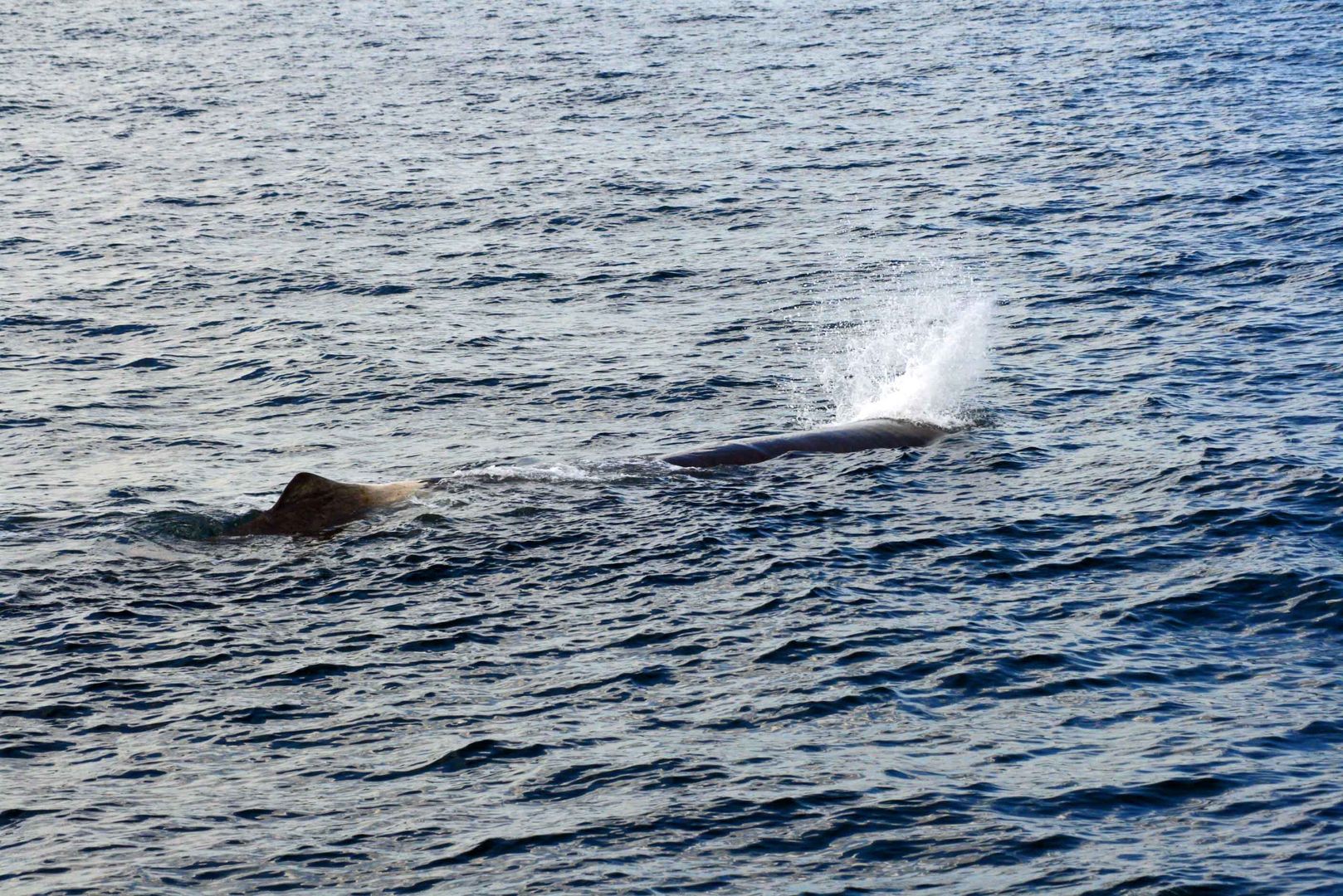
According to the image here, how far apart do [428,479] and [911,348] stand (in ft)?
35.2

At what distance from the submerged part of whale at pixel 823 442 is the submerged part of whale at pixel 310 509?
449 cm

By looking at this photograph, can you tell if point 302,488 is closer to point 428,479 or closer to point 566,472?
point 428,479

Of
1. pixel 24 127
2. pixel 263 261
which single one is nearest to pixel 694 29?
pixel 24 127

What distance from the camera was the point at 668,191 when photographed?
4247 cm

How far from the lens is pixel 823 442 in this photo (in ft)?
76.7

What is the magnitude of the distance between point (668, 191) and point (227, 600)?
2635 centimetres

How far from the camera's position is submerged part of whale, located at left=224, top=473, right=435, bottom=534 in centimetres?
1994

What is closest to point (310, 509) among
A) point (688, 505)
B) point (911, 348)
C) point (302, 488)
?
point (302, 488)

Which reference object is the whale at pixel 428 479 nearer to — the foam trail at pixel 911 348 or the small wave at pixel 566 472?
the small wave at pixel 566 472

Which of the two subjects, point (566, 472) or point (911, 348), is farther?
point (911, 348)

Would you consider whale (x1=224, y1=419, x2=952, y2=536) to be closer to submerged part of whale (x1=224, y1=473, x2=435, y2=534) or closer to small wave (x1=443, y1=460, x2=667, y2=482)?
submerged part of whale (x1=224, y1=473, x2=435, y2=534)

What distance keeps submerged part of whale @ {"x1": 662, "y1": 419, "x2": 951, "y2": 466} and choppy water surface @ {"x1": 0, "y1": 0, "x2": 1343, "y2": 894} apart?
43 cm

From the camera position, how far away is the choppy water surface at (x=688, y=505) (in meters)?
13.5

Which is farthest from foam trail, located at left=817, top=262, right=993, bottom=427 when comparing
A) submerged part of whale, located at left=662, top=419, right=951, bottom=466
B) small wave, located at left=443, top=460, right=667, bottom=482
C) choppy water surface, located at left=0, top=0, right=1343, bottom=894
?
small wave, located at left=443, top=460, right=667, bottom=482
